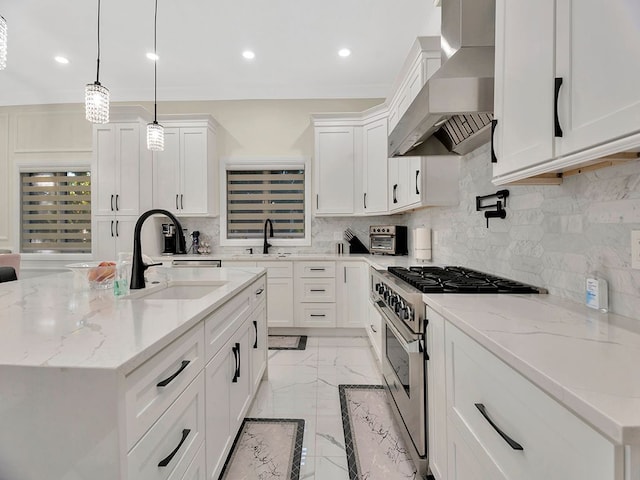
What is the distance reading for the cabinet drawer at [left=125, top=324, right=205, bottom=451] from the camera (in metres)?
0.74

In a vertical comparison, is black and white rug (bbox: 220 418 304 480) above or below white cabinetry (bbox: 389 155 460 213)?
below

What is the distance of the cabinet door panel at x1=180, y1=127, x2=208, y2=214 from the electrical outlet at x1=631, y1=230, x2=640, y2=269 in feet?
12.8

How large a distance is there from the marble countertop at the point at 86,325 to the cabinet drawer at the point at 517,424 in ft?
3.00

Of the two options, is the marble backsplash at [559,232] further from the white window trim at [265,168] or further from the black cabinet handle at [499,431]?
the white window trim at [265,168]

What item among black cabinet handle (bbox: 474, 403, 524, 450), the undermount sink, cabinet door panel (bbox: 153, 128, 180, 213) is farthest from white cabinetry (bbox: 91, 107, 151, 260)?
black cabinet handle (bbox: 474, 403, 524, 450)

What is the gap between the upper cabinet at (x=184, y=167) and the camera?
12.9ft

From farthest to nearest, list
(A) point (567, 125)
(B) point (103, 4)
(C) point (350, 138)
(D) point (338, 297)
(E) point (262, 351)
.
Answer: (C) point (350, 138)
(D) point (338, 297)
(B) point (103, 4)
(E) point (262, 351)
(A) point (567, 125)

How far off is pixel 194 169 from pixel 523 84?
3.70 metres

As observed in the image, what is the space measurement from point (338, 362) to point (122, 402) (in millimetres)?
2448

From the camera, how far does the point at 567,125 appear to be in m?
0.90

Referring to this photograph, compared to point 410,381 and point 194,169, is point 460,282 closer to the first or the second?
point 410,381

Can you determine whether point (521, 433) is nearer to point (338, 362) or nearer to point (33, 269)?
point (338, 362)

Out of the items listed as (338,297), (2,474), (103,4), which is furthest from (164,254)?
(2,474)

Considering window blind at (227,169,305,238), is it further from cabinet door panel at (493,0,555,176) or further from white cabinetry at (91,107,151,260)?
cabinet door panel at (493,0,555,176)
